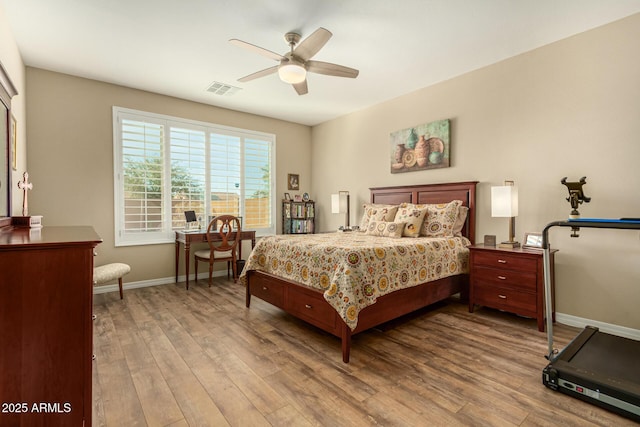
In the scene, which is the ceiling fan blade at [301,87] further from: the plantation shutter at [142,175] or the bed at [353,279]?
the plantation shutter at [142,175]

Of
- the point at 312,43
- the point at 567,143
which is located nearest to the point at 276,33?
the point at 312,43

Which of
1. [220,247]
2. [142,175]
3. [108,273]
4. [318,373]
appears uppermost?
[142,175]

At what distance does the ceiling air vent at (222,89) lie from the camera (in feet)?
13.7

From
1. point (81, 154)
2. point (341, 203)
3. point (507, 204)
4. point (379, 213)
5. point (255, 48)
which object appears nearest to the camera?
point (255, 48)

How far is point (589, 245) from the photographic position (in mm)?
2889

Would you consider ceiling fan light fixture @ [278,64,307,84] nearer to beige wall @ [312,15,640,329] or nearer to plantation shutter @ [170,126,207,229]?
beige wall @ [312,15,640,329]

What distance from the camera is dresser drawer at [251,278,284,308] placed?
2990 mm

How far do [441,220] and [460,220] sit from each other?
24cm

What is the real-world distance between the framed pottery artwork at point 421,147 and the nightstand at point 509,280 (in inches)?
53.8

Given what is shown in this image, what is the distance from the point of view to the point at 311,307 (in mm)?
2625

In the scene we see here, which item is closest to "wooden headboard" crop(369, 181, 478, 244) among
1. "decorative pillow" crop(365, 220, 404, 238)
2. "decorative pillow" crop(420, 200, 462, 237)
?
"decorative pillow" crop(420, 200, 462, 237)

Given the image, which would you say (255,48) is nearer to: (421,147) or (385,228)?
(385,228)

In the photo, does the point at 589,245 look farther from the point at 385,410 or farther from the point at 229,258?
the point at 229,258

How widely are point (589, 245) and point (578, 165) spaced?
0.76 m
